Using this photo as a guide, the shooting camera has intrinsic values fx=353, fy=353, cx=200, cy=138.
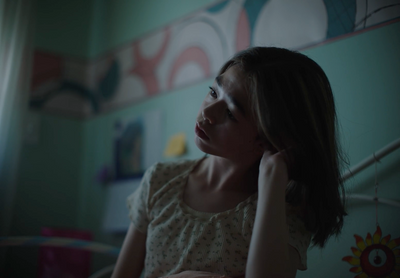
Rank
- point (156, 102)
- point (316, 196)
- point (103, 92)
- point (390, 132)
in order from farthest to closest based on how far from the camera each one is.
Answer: point (103, 92), point (156, 102), point (390, 132), point (316, 196)

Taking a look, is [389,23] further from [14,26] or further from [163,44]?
[14,26]

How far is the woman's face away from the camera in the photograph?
0.82m

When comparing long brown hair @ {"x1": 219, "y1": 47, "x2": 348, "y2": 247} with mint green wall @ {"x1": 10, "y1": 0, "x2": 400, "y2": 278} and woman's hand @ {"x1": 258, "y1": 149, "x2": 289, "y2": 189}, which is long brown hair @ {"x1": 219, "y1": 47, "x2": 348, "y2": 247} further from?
mint green wall @ {"x1": 10, "y1": 0, "x2": 400, "y2": 278}

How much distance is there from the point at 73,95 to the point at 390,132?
1.86m

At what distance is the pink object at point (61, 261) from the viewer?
5.35 feet

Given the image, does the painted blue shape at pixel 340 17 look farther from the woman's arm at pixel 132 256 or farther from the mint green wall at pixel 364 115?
the woman's arm at pixel 132 256

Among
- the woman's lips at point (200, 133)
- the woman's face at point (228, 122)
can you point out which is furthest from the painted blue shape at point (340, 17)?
the woman's lips at point (200, 133)

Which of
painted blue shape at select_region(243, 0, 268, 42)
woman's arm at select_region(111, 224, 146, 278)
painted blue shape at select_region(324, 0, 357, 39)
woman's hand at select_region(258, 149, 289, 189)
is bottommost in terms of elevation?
woman's arm at select_region(111, 224, 146, 278)

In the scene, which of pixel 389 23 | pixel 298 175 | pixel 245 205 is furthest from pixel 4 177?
pixel 389 23

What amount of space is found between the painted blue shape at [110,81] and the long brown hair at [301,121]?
1.40 meters

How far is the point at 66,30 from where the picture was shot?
7.35 feet

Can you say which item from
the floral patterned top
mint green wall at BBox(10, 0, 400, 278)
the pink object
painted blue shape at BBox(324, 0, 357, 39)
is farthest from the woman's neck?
the pink object

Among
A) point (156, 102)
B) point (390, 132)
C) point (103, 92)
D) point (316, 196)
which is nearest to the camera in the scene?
point (316, 196)

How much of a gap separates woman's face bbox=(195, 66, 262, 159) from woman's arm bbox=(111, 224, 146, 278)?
345mm
